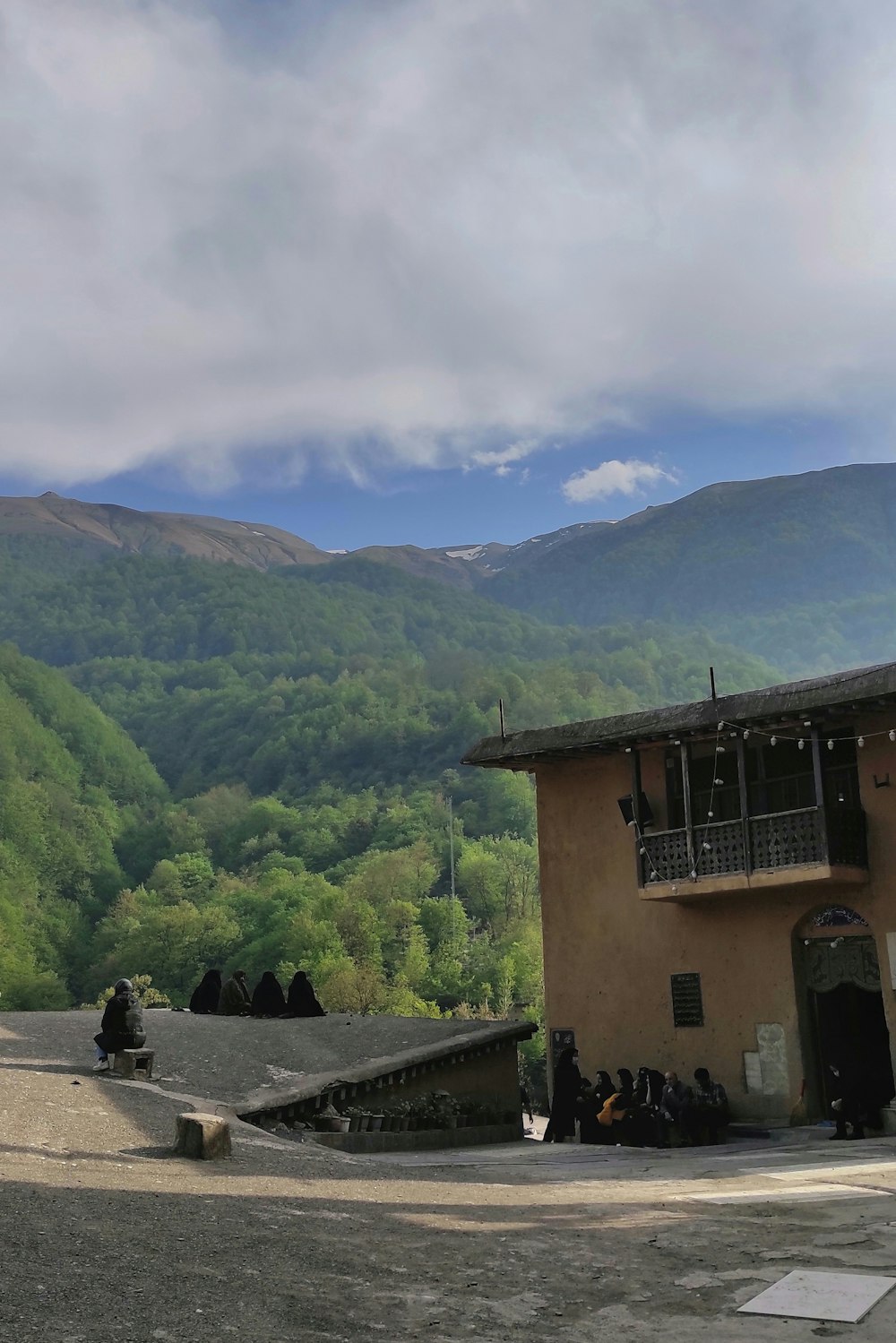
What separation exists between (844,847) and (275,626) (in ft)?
484

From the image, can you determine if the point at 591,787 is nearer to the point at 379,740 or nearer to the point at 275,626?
the point at 379,740

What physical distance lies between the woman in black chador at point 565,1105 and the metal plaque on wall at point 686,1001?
1.91m

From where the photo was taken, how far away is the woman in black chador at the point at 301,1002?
23172mm

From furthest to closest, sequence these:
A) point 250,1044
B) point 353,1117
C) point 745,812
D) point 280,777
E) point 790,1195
→ point 280,777 < point 250,1044 < point 745,812 < point 353,1117 < point 790,1195

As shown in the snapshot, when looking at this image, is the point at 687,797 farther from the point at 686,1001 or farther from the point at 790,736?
the point at 686,1001

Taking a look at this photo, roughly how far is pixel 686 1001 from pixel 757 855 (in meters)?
3.11

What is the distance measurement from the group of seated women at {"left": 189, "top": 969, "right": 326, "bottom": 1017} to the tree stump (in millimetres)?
12020

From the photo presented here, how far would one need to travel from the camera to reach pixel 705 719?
20.0 metres

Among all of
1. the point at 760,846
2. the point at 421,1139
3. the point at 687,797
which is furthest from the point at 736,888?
the point at 421,1139

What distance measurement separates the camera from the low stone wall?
16234mm

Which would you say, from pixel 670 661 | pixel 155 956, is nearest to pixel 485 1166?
pixel 155 956

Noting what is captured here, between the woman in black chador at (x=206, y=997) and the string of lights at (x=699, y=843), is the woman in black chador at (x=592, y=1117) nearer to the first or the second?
the string of lights at (x=699, y=843)

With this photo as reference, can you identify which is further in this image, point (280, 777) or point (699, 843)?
point (280, 777)

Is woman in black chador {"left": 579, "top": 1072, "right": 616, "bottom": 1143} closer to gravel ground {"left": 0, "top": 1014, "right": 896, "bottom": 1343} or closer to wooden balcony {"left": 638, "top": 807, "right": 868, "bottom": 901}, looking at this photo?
wooden balcony {"left": 638, "top": 807, "right": 868, "bottom": 901}
